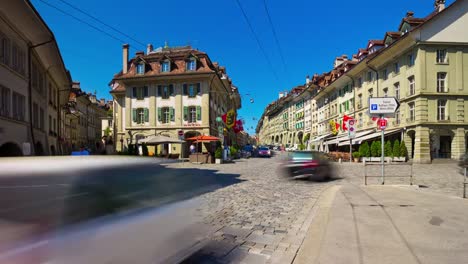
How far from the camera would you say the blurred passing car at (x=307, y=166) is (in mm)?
14461

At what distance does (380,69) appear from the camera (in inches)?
1390

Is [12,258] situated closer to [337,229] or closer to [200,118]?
[337,229]

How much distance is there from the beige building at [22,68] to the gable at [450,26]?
31.2 m

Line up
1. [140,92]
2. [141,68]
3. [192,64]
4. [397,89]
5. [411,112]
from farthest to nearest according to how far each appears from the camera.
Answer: [140,92] < [141,68] < [192,64] < [397,89] < [411,112]

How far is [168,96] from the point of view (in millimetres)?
37594

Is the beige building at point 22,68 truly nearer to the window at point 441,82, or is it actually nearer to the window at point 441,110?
the window at point 441,110

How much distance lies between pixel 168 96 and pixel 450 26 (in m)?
29.9

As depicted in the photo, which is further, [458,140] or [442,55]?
[442,55]

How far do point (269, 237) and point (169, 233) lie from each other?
3.06m

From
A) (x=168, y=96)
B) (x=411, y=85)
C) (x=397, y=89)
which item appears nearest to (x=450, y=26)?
(x=411, y=85)

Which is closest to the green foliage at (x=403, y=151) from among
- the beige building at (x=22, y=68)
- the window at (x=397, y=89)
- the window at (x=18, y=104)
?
the window at (x=397, y=89)

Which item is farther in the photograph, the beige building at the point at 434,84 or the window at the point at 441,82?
the window at the point at 441,82

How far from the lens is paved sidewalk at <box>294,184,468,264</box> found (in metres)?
4.12

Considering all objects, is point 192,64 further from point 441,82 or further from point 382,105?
point 382,105
